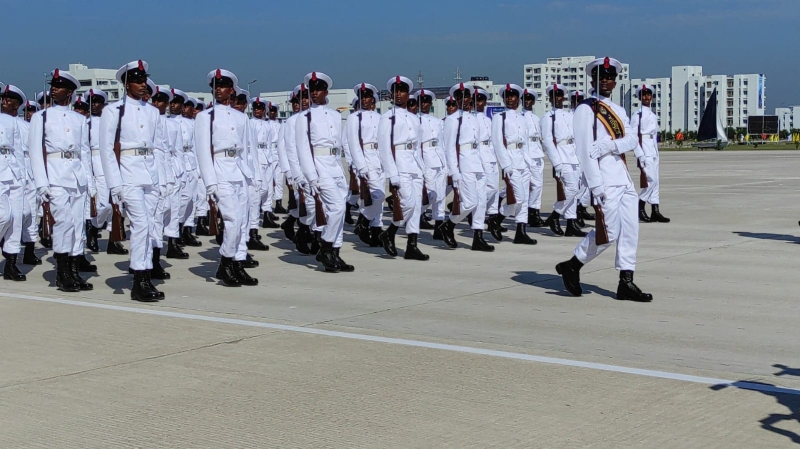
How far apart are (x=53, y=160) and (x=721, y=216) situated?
39.2 feet

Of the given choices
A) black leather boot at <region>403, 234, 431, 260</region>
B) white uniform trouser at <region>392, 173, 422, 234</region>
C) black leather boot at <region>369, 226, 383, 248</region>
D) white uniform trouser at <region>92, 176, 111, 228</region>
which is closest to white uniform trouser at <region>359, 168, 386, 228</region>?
black leather boot at <region>369, 226, 383, 248</region>

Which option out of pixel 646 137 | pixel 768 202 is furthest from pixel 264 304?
pixel 768 202

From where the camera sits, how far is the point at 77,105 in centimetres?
1572

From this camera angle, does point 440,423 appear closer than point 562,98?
Yes

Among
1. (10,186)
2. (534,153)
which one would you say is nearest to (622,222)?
(534,153)

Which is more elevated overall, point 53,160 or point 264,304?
point 53,160

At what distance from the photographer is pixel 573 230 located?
16156 mm

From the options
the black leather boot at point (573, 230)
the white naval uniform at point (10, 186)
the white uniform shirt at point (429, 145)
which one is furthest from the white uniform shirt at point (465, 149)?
the white naval uniform at point (10, 186)

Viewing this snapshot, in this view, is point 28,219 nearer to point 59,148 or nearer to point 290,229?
point 59,148

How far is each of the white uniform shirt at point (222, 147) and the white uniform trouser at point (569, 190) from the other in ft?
21.2

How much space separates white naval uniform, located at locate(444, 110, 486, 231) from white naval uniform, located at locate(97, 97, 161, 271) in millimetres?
5154

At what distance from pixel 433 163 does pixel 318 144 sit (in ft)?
11.4

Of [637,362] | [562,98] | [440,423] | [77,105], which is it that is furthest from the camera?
[562,98]

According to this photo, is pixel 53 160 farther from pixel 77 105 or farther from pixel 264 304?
pixel 77 105
